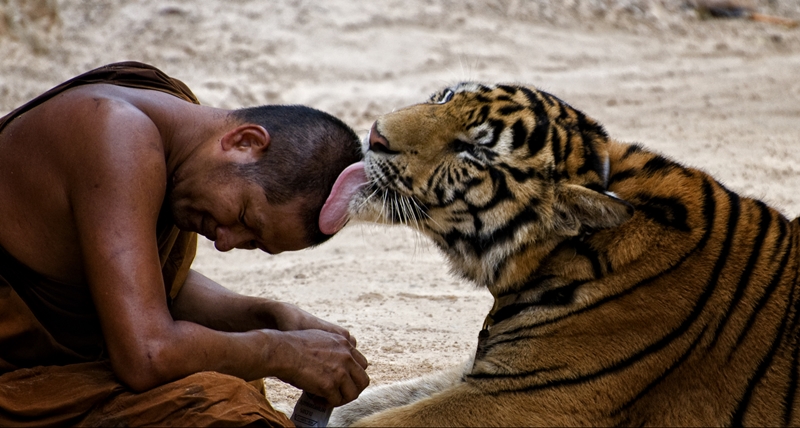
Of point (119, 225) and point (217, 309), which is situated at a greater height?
point (119, 225)

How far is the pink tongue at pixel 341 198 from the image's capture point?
2.95m

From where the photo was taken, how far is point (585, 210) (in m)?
2.86

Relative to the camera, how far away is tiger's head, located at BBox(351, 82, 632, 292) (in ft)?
9.85

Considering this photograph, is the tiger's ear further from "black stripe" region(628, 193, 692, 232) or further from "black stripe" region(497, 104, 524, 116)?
"black stripe" region(497, 104, 524, 116)

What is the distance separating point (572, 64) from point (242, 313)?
6.86 m

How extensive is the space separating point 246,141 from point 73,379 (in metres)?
0.85

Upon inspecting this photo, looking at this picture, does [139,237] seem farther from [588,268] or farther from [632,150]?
[632,150]

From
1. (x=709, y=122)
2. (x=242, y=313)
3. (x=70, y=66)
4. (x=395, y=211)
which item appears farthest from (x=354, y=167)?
(x=70, y=66)

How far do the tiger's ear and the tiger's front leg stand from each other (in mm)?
808

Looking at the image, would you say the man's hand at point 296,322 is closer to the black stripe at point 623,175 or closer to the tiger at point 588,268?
the tiger at point 588,268

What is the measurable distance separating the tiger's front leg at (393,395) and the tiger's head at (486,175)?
528mm

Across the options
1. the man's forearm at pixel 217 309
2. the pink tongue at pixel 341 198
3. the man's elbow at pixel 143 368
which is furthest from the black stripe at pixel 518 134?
the man's elbow at pixel 143 368

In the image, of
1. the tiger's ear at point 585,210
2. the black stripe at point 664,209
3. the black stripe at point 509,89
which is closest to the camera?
the tiger's ear at point 585,210

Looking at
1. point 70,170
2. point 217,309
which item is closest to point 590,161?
point 217,309
